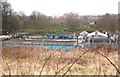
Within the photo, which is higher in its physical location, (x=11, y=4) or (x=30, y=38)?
(x=11, y=4)

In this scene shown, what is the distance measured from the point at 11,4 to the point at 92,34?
203 centimetres

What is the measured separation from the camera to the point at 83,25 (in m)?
4.67

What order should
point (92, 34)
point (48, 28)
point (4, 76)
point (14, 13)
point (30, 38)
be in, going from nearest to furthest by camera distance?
point (4, 76), point (48, 28), point (30, 38), point (92, 34), point (14, 13)

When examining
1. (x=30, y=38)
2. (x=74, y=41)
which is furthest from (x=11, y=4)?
(x=74, y=41)

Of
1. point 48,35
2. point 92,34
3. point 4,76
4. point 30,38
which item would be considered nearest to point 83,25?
point 92,34

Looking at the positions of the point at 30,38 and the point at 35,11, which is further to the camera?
the point at 35,11

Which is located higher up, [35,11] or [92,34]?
[35,11]

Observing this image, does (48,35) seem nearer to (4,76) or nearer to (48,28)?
(48,28)

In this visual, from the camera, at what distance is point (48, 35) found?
460 cm

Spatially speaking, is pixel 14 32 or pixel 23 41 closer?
pixel 23 41

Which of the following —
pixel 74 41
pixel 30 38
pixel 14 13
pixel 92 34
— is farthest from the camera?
pixel 14 13

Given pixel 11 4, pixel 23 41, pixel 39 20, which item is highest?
pixel 11 4

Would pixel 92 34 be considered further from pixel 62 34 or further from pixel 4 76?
pixel 4 76

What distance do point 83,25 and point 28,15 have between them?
4.07 feet
